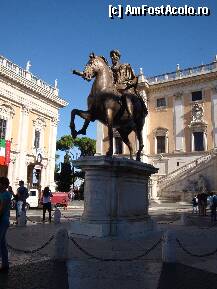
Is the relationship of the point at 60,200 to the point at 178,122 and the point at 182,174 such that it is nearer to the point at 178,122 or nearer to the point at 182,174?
the point at 182,174

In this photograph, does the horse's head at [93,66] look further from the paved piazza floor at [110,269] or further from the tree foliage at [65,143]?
the tree foliage at [65,143]

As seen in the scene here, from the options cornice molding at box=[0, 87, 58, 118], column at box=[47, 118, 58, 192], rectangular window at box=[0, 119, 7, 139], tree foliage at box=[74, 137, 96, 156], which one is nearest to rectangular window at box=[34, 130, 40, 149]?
column at box=[47, 118, 58, 192]

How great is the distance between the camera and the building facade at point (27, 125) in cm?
3350

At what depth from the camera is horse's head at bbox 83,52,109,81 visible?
32.7 ft

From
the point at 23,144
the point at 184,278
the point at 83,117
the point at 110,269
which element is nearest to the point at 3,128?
the point at 23,144

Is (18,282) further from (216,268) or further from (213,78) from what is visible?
(213,78)

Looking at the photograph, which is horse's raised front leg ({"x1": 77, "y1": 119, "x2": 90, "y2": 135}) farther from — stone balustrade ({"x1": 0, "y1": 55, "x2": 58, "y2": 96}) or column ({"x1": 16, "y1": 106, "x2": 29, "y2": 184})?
column ({"x1": 16, "y1": 106, "x2": 29, "y2": 184})

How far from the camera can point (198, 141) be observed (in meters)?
41.0

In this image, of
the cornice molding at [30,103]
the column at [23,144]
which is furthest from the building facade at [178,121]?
the column at [23,144]

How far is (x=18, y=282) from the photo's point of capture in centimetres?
522

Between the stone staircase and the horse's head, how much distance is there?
94.0 ft

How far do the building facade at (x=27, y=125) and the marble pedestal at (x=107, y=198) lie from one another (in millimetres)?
25005

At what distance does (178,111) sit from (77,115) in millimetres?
34348

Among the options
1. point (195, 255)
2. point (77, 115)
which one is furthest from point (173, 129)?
point (195, 255)
